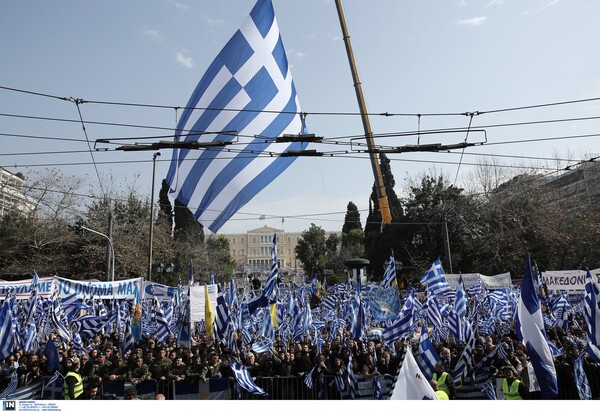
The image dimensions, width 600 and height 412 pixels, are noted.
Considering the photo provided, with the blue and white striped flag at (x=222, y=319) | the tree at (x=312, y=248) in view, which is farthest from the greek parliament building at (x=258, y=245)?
the blue and white striped flag at (x=222, y=319)

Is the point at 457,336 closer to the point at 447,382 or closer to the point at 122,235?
the point at 447,382

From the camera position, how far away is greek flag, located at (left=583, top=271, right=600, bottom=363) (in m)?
9.34

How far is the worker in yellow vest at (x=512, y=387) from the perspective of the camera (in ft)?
29.3

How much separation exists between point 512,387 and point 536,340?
5.55 ft

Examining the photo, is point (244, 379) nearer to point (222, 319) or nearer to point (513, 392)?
point (222, 319)

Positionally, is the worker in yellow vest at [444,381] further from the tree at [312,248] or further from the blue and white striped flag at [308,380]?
the tree at [312,248]

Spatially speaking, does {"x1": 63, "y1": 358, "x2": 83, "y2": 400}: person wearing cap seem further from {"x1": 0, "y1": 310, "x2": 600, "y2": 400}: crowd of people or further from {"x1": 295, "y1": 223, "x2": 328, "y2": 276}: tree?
{"x1": 295, "y1": 223, "x2": 328, "y2": 276}: tree

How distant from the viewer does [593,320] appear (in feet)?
32.9

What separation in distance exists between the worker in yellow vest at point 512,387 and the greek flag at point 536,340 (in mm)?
1040

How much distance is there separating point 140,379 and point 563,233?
34.4 metres

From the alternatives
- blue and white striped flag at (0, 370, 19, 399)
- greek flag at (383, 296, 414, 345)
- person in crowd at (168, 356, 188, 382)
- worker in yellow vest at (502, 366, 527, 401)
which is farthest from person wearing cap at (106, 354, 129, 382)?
worker in yellow vest at (502, 366, 527, 401)

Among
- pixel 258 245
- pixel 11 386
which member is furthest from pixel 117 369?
pixel 258 245

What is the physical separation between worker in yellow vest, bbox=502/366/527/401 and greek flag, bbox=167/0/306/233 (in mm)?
8982

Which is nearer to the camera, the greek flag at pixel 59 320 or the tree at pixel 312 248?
the greek flag at pixel 59 320
